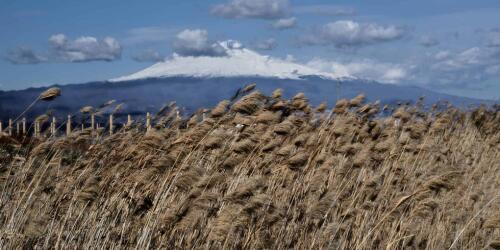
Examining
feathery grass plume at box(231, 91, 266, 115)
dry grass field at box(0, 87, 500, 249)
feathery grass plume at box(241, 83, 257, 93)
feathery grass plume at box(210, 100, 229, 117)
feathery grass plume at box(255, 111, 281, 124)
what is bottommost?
dry grass field at box(0, 87, 500, 249)

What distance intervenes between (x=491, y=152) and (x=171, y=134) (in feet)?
23.5

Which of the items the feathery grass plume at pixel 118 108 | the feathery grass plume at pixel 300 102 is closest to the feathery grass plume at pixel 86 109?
the feathery grass plume at pixel 118 108

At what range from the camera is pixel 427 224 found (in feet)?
24.1

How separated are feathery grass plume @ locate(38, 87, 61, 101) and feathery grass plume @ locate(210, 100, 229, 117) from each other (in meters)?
1.62

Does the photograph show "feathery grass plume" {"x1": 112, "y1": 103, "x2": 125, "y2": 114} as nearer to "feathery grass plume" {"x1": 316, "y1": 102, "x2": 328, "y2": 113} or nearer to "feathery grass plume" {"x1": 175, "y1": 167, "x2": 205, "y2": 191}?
"feathery grass plume" {"x1": 175, "y1": 167, "x2": 205, "y2": 191}

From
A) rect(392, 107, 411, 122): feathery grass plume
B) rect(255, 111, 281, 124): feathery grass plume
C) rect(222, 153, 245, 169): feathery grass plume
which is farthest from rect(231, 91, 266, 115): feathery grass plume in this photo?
rect(392, 107, 411, 122): feathery grass plume

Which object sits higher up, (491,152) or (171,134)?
(171,134)

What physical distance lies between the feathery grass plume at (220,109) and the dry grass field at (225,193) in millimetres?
12

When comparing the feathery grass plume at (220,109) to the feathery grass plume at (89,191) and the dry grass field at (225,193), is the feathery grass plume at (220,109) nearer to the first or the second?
the dry grass field at (225,193)

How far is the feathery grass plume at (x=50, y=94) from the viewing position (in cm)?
564

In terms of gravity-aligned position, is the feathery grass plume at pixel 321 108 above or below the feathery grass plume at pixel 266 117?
below

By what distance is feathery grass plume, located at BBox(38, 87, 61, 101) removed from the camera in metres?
5.64

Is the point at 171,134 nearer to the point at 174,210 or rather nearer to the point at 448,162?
the point at 174,210

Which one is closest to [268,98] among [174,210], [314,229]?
[314,229]
